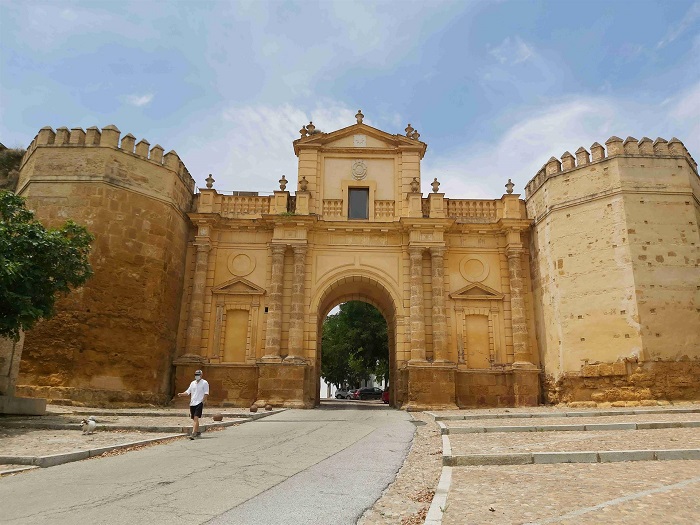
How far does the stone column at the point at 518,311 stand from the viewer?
62.8 feet

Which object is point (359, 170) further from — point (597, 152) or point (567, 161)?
point (597, 152)

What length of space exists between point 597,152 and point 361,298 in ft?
36.6

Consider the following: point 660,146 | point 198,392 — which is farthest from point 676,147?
point 198,392

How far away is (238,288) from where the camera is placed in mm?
20172

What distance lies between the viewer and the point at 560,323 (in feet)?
58.9

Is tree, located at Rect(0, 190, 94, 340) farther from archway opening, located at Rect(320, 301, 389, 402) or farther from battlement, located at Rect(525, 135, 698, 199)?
archway opening, located at Rect(320, 301, 389, 402)

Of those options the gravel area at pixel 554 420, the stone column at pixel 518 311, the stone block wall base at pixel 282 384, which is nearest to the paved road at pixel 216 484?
the gravel area at pixel 554 420

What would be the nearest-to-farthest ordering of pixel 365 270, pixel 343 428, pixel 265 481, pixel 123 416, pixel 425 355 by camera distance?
pixel 265 481 → pixel 343 428 → pixel 123 416 → pixel 425 355 → pixel 365 270

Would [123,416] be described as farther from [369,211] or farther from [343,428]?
[369,211]

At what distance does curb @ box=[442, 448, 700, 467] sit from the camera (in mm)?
6469

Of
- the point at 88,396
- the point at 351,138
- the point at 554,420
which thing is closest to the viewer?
the point at 554,420

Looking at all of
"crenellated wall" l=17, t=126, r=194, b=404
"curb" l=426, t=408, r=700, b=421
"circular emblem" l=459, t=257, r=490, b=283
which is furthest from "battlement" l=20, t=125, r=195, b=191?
"curb" l=426, t=408, r=700, b=421

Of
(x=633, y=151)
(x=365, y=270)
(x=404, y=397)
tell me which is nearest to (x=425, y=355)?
(x=404, y=397)

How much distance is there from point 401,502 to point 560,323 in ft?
47.8
